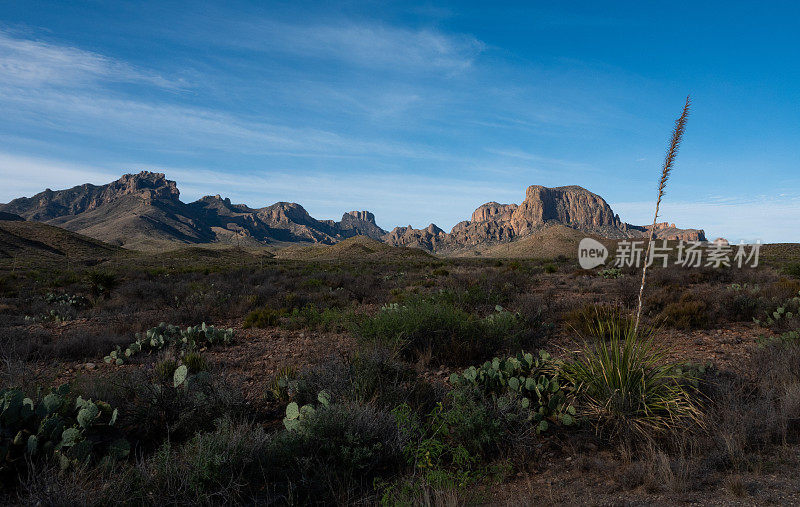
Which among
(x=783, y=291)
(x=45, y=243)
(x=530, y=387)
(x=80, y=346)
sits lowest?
(x=45, y=243)

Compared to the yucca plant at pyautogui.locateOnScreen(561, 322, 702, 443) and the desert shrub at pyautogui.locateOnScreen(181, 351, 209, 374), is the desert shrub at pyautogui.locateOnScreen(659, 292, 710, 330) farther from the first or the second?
the desert shrub at pyautogui.locateOnScreen(181, 351, 209, 374)

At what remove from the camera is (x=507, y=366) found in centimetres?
431

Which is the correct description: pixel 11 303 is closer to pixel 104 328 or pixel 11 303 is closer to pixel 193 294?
pixel 193 294

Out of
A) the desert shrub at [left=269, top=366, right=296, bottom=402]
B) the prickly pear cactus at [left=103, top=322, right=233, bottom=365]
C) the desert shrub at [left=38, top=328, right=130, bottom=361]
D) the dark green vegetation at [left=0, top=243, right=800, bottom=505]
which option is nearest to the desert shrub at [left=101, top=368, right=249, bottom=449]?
the dark green vegetation at [left=0, top=243, right=800, bottom=505]

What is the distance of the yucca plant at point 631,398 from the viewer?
3.38m

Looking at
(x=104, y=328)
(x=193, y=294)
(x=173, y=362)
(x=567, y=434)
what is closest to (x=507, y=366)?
(x=567, y=434)

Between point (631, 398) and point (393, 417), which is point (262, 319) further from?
point (631, 398)

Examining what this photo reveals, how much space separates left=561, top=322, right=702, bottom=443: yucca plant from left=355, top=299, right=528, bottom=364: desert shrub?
2.03 meters

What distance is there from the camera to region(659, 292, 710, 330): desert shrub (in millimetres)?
7484

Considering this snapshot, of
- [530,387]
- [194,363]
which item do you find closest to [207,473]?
[530,387]

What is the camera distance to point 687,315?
7742 millimetres

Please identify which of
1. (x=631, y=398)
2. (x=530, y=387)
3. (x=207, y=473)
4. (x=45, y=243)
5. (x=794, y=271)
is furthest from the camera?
(x=45, y=243)

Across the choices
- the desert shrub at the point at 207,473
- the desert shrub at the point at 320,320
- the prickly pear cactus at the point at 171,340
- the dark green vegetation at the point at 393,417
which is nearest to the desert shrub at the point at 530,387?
the dark green vegetation at the point at 393,417

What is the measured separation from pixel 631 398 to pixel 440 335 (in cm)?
293
